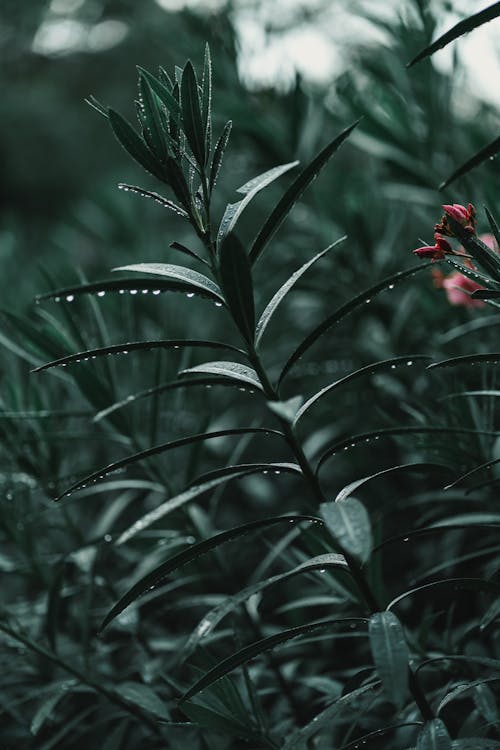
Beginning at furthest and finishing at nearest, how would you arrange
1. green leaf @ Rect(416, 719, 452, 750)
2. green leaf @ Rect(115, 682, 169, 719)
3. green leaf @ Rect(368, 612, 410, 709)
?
green leaf @ Rect(115, 682, 169, 719) → green leaf @ Rect(416, 719, 452, 750) → green leaf @ Rect(368, 612, 410, 709)

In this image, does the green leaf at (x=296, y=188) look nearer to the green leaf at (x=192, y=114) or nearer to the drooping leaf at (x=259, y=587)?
the green leaf at (x=192, y=114)

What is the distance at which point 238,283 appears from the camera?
610 millimetres

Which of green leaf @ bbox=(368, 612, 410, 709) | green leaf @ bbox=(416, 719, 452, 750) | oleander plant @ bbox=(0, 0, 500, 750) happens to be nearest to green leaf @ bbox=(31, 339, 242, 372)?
oleander plant @ bbox=(0, 0, 500, 750)

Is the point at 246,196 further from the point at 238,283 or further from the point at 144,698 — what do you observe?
the point at 144,698

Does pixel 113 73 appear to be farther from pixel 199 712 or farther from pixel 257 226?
pixel 199 712

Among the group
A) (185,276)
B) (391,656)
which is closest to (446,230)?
(185,276)

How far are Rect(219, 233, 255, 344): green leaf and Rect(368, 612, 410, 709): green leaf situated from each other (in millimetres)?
269

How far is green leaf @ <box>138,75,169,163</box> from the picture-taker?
0.64m

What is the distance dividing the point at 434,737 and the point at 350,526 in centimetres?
25

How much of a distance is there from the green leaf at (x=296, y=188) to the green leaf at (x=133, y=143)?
0.35ft

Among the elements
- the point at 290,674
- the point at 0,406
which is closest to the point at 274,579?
the point at 290,674

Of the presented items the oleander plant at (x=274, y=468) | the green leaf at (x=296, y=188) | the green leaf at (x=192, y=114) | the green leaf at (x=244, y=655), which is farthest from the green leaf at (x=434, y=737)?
the green leaf at (x=192, y=114)

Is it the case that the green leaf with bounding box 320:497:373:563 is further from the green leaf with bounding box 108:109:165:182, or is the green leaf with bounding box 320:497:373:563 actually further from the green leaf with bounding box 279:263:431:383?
the green leaf with bounding box 108:109:165:182

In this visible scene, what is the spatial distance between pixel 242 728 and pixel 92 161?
16.2 feet
